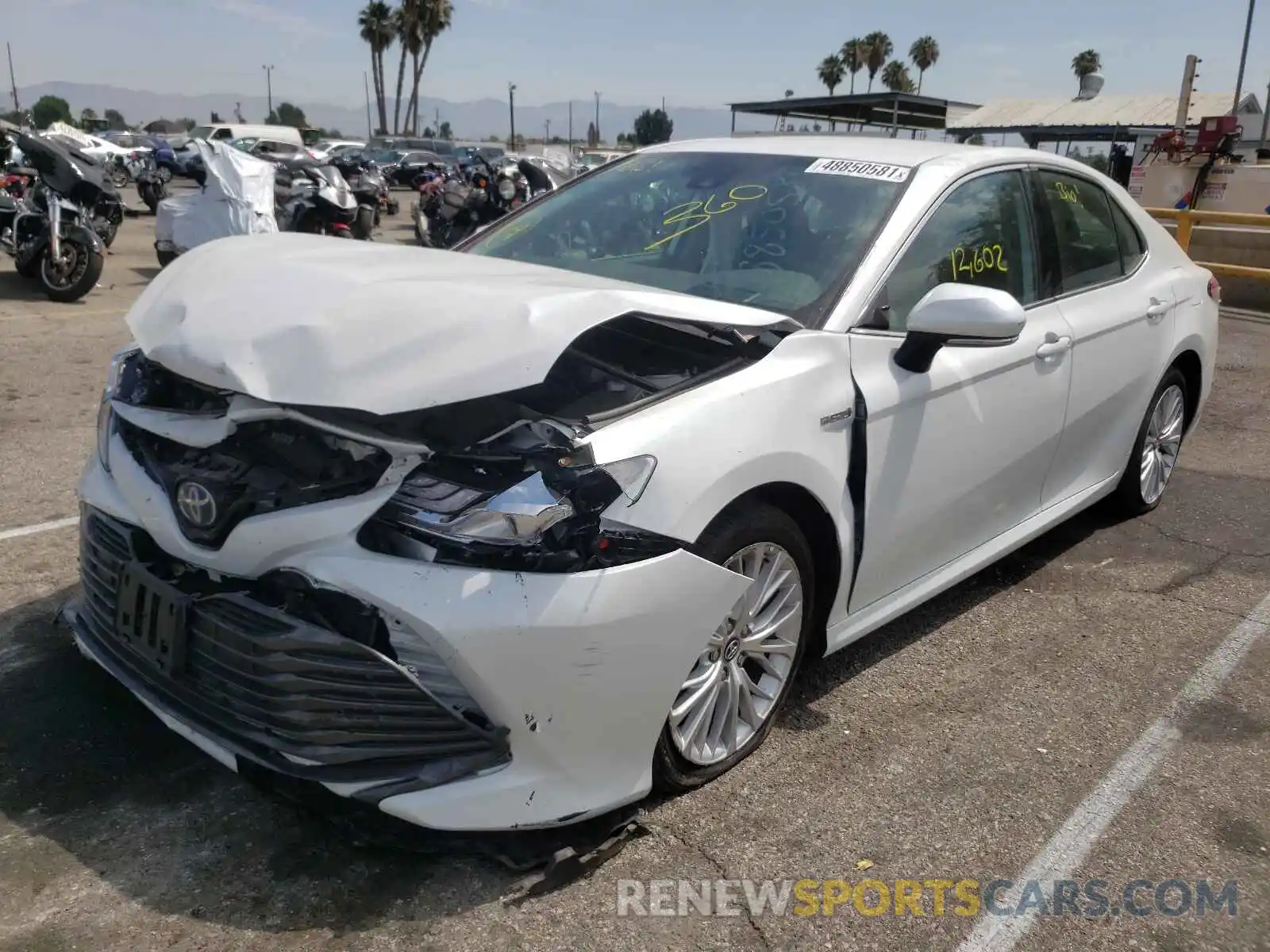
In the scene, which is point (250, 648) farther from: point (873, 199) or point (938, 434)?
point (873, 199)

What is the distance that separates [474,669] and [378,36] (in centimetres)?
7824

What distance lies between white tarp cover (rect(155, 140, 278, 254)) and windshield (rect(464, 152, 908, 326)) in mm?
8065

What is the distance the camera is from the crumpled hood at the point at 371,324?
2301 mm

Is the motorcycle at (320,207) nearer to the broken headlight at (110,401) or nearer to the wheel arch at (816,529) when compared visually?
the broken headlight at (110,401)

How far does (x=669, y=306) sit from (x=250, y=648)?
127 centimetres

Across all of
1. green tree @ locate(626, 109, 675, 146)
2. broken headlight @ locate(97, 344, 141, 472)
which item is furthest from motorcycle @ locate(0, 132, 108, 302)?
green tree @ locate(626, 109, 675, 146)

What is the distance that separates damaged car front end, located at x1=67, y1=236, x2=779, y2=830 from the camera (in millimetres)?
2211

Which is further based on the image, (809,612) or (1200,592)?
(1200,592)

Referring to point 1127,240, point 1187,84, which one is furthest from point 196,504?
point 1187,84

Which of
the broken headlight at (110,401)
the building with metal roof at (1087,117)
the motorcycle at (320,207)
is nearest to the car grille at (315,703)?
the broken headlight at (110,401)

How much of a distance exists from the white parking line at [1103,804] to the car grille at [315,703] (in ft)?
3.98

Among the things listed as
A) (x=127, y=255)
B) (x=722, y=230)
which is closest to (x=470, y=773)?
(x=722, y=230)

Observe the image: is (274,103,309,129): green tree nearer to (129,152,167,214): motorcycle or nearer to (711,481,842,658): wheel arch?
(129,152,167,214): motorcycle

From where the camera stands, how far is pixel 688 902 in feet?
8.01
